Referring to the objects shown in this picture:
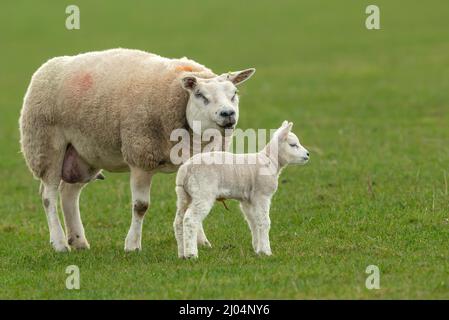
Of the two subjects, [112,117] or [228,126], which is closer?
[228,126]

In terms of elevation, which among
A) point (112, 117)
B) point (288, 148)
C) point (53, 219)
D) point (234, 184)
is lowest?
point (53, 219)

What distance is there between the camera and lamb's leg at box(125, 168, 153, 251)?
1042cm

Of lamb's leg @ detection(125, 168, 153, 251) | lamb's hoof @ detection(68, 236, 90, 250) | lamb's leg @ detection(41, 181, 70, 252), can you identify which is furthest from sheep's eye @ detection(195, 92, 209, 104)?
lamb's hoof @ detection(68, 236, 90, 250)

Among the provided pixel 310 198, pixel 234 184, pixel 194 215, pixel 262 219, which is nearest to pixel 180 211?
pixel 194 215

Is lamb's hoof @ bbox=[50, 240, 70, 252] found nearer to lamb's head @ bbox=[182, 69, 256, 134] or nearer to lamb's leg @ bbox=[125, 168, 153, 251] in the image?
lamb's leg @ bbox=[125, 168, 153, 251]

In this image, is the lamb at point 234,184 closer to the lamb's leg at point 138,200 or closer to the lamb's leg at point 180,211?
the lamb's leg at point 180,211

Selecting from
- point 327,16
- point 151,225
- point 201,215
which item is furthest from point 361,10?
point 201,215

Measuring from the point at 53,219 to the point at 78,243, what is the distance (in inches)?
16.7

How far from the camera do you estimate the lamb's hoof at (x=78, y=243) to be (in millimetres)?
11305

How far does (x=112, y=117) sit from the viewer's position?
10.5 meters

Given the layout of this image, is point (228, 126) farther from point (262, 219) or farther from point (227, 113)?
point (262, 219)
